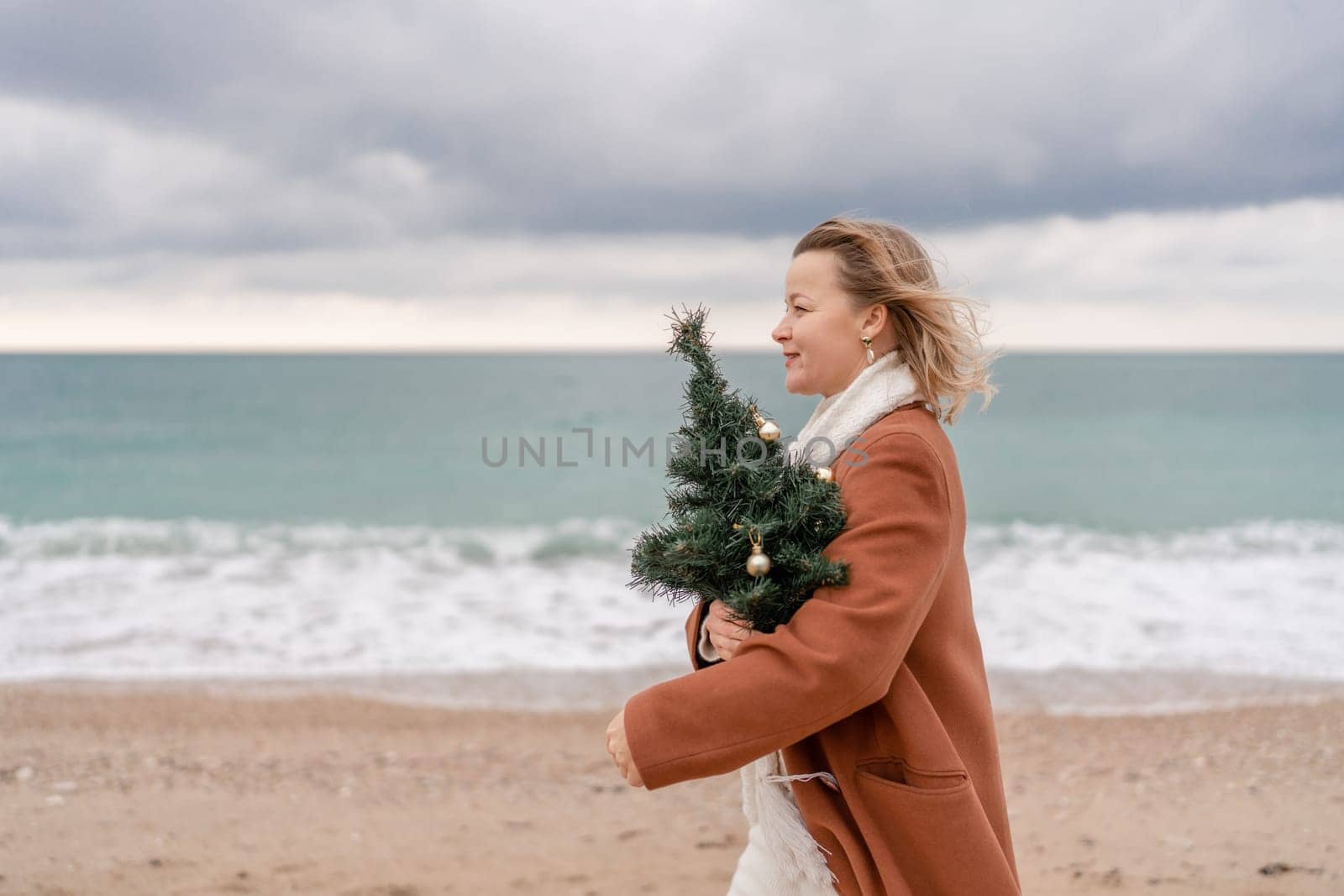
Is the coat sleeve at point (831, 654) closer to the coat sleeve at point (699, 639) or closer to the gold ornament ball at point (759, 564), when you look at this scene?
the gold ornament ball at point (759, 564)

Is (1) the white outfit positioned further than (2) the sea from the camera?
No

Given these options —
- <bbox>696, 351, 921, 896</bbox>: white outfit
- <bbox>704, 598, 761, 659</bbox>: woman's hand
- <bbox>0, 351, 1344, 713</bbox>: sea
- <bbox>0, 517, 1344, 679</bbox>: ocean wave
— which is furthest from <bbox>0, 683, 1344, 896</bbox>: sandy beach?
<bbox>704, 598, 761, 659</bbox>: woman's hand

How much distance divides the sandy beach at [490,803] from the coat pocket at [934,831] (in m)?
2.58

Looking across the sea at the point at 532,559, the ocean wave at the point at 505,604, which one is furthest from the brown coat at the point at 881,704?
the ocean wave at the point at 505,604

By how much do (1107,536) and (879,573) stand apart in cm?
1293

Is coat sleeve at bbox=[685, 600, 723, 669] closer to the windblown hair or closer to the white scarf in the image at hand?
the white scarf

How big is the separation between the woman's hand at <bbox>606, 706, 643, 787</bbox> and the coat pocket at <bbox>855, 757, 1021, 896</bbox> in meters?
0.40

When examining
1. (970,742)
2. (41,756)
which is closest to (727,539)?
(970,742)

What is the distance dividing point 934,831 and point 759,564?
53 cm

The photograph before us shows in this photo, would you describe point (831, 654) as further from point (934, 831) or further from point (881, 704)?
point (934, 831)

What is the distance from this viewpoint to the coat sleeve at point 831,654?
145 centimetres

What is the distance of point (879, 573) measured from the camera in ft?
4.85

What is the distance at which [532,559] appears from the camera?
1176cm

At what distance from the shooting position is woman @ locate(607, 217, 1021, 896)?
Answer: 1.47 m
